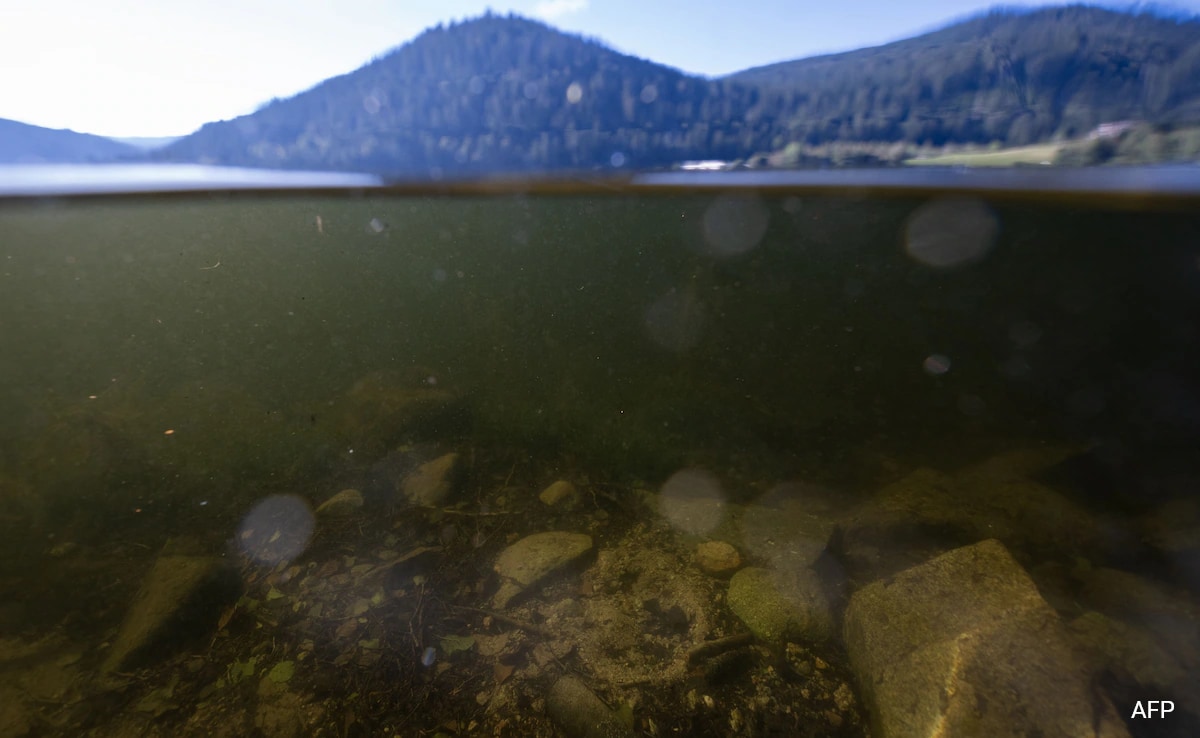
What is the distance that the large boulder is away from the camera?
208cm

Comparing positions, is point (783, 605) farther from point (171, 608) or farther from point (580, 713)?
point (171, 608)

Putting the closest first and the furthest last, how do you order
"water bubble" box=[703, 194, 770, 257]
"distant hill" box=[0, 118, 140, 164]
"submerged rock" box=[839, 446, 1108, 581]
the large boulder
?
the large boulder < "submerged rock" box=[839, 446, 1108, 581] < "distant hill" box=[0, 118, 140, 164] < "water bubble" box=[703, 194, 770, 257]

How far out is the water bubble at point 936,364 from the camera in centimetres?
809

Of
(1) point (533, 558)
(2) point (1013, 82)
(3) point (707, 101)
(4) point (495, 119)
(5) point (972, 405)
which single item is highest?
(4) point (495, 119)

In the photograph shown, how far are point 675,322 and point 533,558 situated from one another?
5702 millimetres

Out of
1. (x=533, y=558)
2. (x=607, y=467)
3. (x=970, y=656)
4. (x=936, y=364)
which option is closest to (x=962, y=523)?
(x=970, y=656)

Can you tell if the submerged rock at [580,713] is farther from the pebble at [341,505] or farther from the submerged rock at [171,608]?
the pebble at [341,505]

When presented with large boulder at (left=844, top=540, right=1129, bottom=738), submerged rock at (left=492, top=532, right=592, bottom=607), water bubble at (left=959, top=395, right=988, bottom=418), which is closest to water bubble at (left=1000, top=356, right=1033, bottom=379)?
water bubble at (left=959, top=395, right=988, bottom=418)

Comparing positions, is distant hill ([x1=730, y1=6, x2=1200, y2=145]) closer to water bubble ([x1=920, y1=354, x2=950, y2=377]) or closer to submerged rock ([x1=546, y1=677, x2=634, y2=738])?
water bubble ([x1=920, y1=354, x2=950, y2=377])

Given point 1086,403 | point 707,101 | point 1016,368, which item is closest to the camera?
point 1086,403

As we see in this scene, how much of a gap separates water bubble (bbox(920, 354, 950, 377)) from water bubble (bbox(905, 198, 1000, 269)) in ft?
8.16

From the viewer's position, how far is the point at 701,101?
9.21 m

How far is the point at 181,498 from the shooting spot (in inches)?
197

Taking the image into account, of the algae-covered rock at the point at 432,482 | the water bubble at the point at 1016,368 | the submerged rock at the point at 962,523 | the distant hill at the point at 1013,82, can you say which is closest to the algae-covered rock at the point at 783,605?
the submerged rock at the point at 962,523
